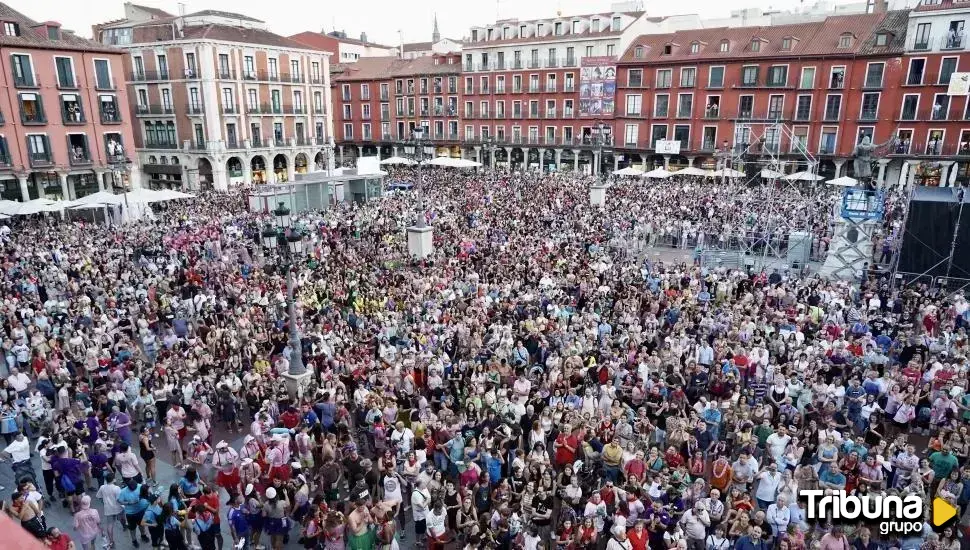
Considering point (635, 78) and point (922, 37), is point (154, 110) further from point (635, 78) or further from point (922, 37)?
point (922, 37)

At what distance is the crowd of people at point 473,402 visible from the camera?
800cm

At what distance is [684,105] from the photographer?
43.8 metres

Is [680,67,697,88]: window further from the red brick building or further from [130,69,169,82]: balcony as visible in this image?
[130,69,169,82]: balcony

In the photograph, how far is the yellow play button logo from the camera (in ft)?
25.3

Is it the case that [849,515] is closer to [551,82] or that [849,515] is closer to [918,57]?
[918,57]

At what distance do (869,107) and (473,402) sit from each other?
37.6 m

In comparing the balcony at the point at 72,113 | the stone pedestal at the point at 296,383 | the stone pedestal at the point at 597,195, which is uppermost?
the balcony at the point at 72,113

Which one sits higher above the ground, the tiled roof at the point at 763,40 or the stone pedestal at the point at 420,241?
the tiled roof at the point at 763,40

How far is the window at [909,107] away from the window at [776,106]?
653cm

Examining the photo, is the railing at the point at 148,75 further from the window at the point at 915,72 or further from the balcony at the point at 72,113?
the window at the point at 915,72

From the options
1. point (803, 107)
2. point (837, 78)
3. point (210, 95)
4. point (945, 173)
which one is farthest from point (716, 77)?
point (210, 95)

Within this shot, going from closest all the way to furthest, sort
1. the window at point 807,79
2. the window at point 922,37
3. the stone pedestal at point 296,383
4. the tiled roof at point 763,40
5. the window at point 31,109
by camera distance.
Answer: the stone pedestal at point 296,383
the window at point 31,109
the window at point 922,37
the tiled roof at point 763,40
the window at point 807,79

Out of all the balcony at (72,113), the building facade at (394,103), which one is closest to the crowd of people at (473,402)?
the balcony at (72,113)

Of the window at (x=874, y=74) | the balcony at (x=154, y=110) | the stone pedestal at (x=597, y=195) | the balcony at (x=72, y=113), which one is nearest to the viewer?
the stone pedestal at (x=597, y=195)
